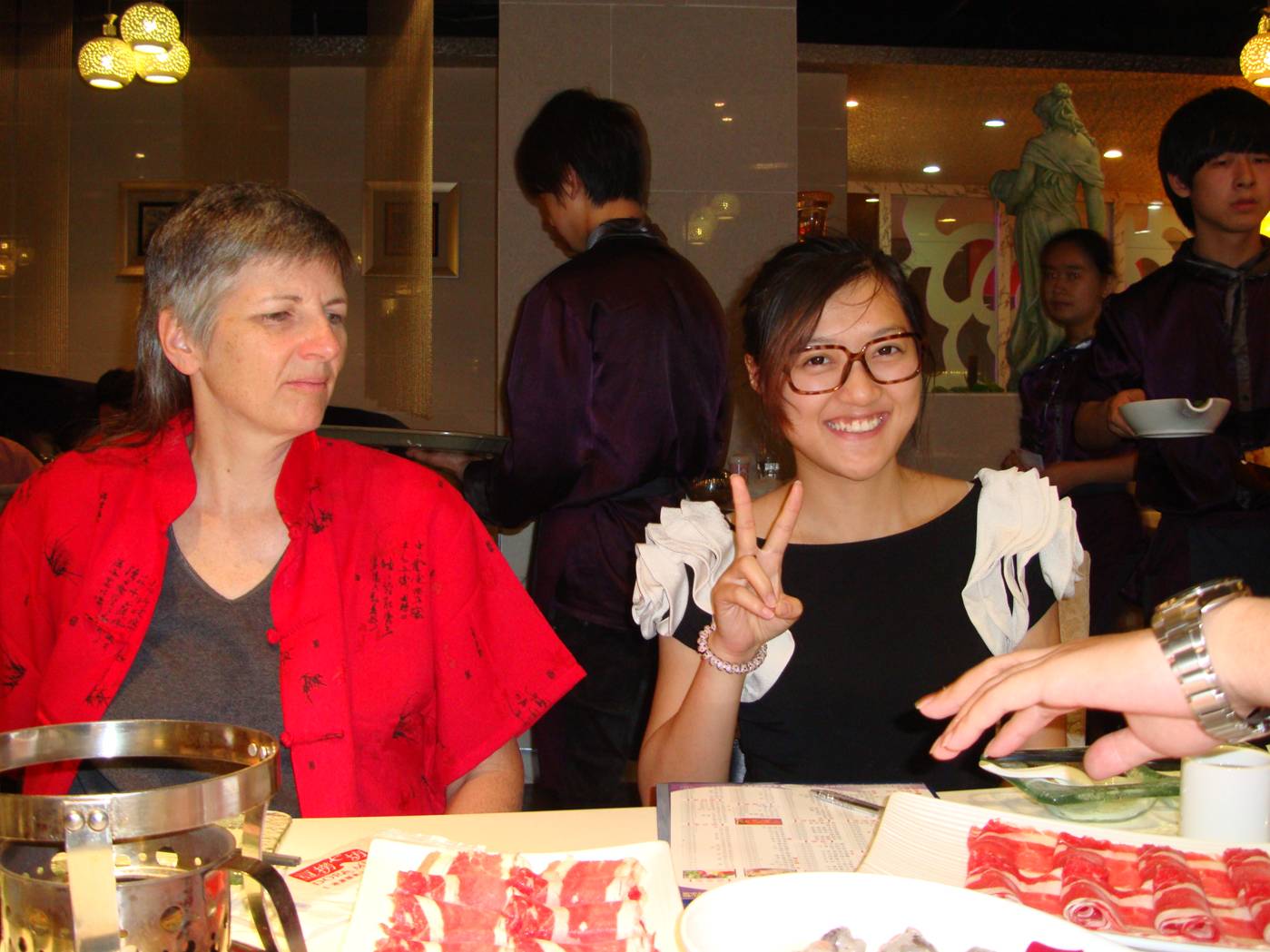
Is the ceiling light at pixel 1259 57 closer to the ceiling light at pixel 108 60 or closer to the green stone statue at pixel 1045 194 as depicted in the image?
the green stone statue at pixel 1045 194

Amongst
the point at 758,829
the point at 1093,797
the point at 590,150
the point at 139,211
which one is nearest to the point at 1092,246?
the point at 590,150

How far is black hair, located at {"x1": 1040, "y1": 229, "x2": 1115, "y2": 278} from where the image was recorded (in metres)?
3.73

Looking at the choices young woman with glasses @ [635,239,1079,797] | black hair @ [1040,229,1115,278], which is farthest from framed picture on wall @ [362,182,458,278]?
young woman with glasses @ [635,239,1079,797]

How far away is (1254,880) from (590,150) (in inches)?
77.1

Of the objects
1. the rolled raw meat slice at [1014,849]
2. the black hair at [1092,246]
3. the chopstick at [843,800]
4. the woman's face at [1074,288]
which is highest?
the black hair at [1092,246]

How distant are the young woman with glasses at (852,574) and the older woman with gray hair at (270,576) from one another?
214mm

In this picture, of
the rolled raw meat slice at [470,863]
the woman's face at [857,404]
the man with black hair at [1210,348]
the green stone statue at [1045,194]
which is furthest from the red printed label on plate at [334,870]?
the green stone statue at [1045,194]

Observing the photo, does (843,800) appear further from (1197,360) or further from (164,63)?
(164,63)

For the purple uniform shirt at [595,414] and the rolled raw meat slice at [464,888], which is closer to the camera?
the rolled raw meat slice at [464,888]

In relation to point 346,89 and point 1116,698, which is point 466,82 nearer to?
point 346,89

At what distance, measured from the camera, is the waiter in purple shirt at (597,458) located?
7.54 feet

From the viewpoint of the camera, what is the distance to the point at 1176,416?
2229 mm

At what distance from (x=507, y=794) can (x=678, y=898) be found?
0.75m

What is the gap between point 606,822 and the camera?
109cm
